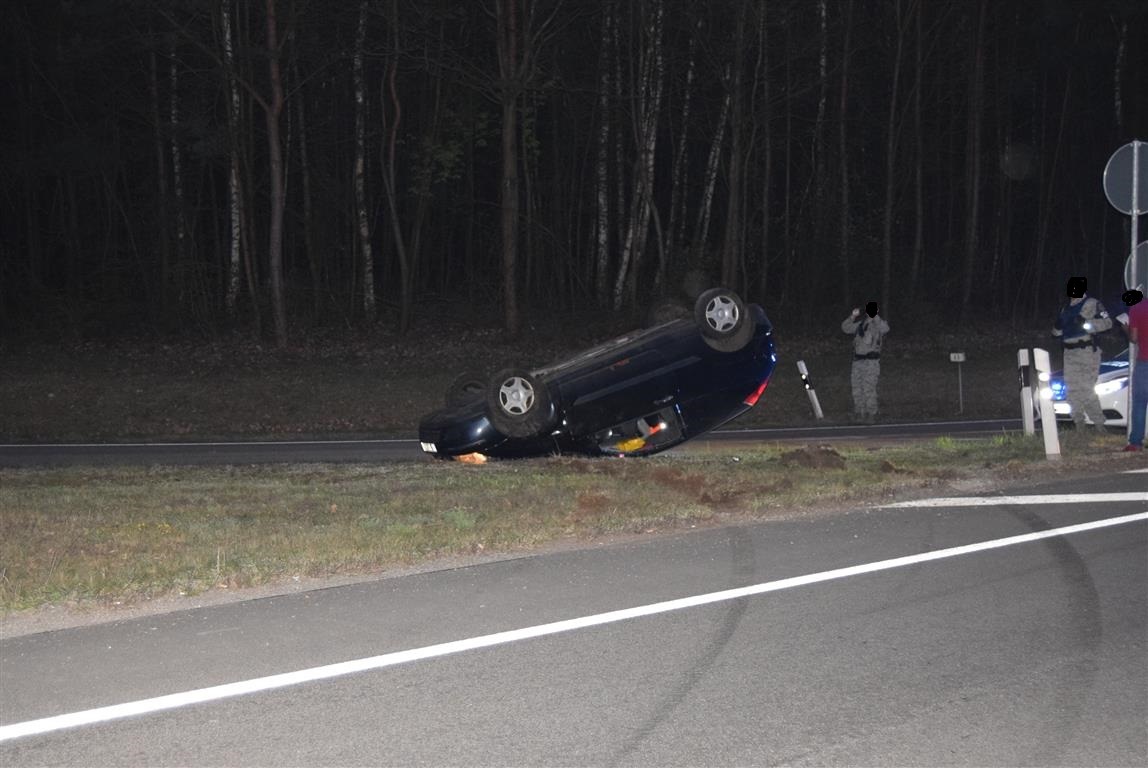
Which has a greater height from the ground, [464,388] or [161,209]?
[161,209]

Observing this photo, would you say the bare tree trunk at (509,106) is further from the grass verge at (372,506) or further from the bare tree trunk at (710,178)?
the grass verge at (372,506)

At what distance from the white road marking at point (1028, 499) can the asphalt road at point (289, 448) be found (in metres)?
7.20

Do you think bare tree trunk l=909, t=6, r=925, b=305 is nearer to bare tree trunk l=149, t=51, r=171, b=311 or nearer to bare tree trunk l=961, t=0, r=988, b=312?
bare tree trunk l=961, t=0, r=988, b=312

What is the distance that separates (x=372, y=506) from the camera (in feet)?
33.6

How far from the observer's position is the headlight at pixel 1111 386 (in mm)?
15875

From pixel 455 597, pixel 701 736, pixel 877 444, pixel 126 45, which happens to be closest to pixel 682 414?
pixel 877 444

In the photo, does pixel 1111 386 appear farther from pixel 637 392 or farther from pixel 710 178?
pixel 710 178

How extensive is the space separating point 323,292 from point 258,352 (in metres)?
4.97

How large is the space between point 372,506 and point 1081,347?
28.3 ft

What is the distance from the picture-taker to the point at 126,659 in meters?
6.04

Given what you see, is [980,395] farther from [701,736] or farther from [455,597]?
[701,736]

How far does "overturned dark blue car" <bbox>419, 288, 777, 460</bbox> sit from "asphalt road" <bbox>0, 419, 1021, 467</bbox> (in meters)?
3.34

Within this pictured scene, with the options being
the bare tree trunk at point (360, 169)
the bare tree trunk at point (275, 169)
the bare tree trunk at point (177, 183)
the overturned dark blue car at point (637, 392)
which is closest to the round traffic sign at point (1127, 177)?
the overturned dark blue car at point (637, 392)

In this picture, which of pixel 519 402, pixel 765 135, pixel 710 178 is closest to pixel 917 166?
pixel 765 135
